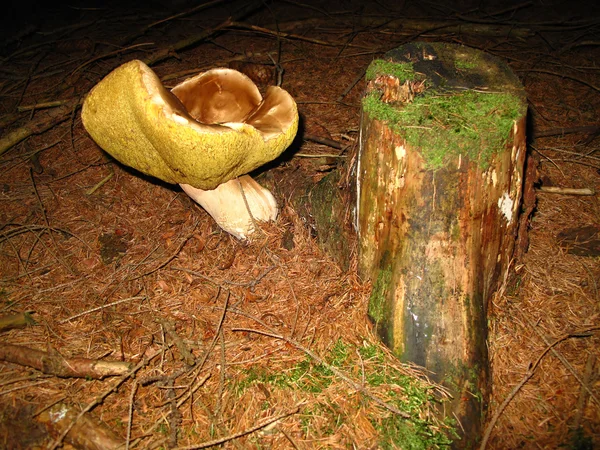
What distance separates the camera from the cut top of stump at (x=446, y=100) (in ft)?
5.68

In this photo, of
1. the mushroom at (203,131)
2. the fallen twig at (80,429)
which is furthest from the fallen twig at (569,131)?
the fallen twig at (80,429)

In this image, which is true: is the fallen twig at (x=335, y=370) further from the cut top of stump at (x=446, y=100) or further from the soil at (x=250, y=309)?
the cut top of stump at (x=446, y=100)

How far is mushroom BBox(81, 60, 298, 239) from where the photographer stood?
1724 millimetres

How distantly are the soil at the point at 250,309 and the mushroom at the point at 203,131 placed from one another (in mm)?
361

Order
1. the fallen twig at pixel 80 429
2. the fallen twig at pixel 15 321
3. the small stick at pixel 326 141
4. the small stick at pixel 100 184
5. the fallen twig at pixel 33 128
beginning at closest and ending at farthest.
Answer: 1. the fallen twig at pixel 80 429
2. the fallen twig at pixel 15 321
3. the small stick at pixel 100 184
4. the small stick at pixel 326 141
5. the fallen twig at pixel 33 128

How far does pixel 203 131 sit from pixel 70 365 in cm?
138

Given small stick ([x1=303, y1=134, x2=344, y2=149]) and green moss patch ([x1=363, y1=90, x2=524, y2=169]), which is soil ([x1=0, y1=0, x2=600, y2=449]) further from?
green moss patch ([x1=363, y1=90, x2=524, y2=169])

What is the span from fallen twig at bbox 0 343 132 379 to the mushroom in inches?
41.7

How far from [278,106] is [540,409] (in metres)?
2.07

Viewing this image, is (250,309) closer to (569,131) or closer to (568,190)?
(568,190)

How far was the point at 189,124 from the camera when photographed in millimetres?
1685

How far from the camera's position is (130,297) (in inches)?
96.1

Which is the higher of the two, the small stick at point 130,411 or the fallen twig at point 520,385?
the small stick at point 130,411

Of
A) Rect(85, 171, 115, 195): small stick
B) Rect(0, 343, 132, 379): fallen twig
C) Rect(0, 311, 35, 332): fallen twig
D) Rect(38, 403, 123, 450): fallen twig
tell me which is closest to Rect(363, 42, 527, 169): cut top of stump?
Rect(0, 343, 132, 379): fallen twig
